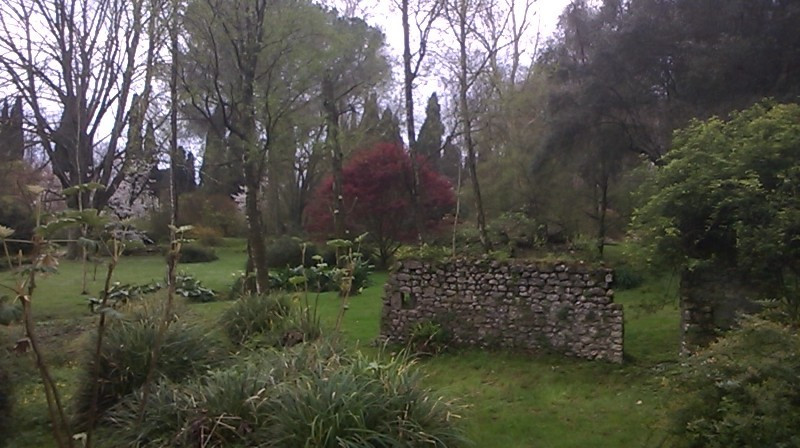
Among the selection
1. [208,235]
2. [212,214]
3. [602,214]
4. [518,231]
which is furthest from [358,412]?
[212,214]

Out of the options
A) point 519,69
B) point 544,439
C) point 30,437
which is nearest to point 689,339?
point 544,439

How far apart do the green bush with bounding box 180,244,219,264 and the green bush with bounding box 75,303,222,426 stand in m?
22.5

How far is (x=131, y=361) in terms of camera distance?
A: 673 cm

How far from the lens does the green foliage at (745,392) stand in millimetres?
4707

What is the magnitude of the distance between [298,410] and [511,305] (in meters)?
6.52

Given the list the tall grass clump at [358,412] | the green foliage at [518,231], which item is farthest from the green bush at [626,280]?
the tall grass clump at [358,412]

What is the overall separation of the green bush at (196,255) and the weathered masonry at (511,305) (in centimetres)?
1891

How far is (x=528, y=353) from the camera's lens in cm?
1084

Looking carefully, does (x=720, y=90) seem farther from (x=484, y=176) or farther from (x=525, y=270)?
(x=484, y=176)

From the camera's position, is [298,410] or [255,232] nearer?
[298,410]

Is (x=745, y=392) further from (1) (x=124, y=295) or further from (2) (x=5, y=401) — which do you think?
(1) (x=124, y=295)

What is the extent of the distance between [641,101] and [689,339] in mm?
9505

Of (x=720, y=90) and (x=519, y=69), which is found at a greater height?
(x=519, y=69)

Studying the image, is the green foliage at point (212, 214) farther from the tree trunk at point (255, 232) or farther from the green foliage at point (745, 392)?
the green foliage at point (745, 392)
